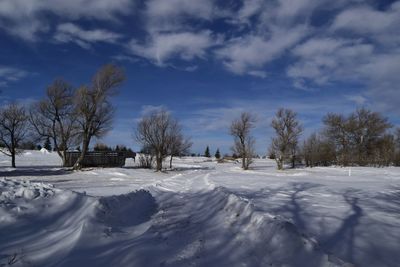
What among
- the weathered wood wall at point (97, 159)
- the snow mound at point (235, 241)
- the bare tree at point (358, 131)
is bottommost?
the snow mound at point (235, 241)

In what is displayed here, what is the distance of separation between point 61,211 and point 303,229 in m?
5.55

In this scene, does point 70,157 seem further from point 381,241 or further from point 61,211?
point 381,241

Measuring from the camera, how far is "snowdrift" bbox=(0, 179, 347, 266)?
543cm

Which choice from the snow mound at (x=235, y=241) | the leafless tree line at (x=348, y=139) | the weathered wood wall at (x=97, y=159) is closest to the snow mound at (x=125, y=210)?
the snow mound at (x=235, y=241)

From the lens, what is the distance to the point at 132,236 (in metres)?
7.11

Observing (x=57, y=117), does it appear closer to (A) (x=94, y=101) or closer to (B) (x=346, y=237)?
(A) (x=94, y=101)

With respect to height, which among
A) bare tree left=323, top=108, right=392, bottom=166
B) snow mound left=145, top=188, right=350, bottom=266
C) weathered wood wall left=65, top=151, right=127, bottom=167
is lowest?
snow mound left=145, top=188, right=350, bottom=266

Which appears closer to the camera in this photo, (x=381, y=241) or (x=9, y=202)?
(x=381, y=241)

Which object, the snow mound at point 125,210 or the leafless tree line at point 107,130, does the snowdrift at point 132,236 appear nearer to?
the snow mound at point 125,210

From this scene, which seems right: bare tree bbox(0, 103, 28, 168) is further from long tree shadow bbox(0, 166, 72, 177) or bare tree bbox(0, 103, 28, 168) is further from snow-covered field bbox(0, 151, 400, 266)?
snow-covered field bbox(0, 151, 400, 266)

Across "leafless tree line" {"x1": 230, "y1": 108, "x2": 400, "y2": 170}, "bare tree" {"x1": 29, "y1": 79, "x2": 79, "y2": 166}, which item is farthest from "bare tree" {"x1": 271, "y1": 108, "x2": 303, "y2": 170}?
"bare tree" {"x1": 29, "y1": 79, "x2": 79, "y2": 166}

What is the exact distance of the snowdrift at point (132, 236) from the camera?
5.43 meters

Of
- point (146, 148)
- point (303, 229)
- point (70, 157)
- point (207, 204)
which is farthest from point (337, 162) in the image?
point (303, 229)

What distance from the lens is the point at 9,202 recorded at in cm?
778
